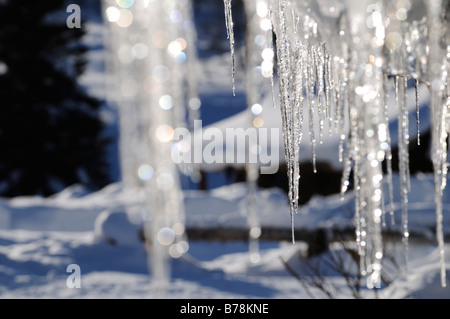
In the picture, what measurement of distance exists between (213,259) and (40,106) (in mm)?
9817

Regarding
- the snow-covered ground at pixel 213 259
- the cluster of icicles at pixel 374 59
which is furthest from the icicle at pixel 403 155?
the snow-covered ground at pixel 213 259

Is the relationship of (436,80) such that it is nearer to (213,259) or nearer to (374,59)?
(374,59)

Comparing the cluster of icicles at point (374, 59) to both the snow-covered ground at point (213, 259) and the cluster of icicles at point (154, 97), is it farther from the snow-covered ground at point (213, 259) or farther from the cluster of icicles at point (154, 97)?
the snow-covered ground at point (213, 259)

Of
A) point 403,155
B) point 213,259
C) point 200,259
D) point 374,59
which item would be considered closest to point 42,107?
point 200,259

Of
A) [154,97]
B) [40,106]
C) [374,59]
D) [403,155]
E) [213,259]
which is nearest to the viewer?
[374,59]

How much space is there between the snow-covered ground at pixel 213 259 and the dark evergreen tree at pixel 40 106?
3531mm

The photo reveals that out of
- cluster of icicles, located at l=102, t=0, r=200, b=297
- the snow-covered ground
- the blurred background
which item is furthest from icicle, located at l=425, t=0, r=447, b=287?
the blurred background

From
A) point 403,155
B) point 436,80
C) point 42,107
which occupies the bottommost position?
point 403,155

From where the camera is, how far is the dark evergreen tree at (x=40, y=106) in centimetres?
1484

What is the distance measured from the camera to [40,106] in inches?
607

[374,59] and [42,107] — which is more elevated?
[42,107]
